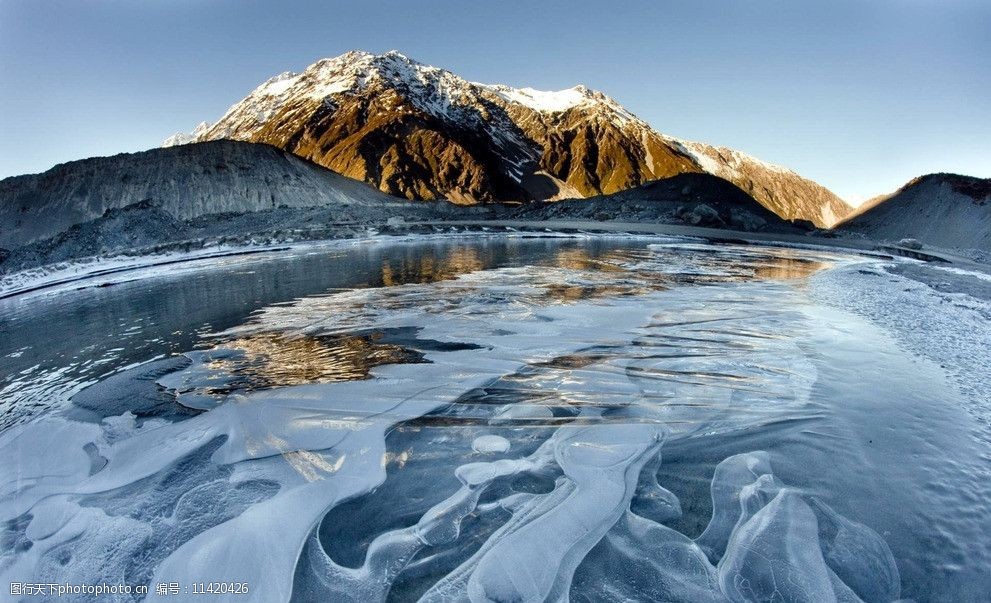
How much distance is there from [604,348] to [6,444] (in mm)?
5160

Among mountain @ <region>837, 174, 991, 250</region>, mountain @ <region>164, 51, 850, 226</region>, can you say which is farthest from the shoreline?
mountain @ <region>164, 51, 850, 226</region>

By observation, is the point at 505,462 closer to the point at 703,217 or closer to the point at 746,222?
the point at 703,217

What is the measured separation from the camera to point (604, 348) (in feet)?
16.6

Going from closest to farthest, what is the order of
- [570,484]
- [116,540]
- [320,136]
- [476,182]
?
[116,540] < [570,484] < [476,182] < [320,136]

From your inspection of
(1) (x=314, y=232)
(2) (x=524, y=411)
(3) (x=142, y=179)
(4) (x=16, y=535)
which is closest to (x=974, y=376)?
(2) (x=524, y=411)

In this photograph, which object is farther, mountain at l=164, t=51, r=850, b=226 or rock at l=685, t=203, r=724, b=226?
mountain at l=164, t=51, r=850, b=226

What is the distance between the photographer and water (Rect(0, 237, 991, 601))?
6.98 ft

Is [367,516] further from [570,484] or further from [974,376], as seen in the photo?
[974,376]

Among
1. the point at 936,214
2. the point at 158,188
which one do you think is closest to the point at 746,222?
the point at 936,214

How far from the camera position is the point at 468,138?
128 metres

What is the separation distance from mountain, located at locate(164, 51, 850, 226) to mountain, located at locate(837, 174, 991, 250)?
257 feet

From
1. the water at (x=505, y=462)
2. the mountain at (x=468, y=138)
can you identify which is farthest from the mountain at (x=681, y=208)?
the mountain at (x=468, y=138)

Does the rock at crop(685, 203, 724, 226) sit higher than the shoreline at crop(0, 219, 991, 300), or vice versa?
the rock at crop(685, 203, 724, 226)

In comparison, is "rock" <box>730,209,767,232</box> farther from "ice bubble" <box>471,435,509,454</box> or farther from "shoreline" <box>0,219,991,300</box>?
"ice bubble" <box>471,435,509,454</box>
